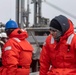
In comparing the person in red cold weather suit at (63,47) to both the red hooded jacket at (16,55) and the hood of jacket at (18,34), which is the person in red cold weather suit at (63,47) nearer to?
the red hooded jacket at (16,55)

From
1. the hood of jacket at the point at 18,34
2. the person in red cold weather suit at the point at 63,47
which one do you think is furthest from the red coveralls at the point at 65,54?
the hood of jacket at the point at 18,34

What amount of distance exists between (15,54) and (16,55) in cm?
3

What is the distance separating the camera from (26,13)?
50.5 feet

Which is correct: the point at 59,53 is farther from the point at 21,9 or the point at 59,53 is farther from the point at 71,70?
the point at 21,9

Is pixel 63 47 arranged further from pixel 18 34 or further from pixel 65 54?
pixel 18 34

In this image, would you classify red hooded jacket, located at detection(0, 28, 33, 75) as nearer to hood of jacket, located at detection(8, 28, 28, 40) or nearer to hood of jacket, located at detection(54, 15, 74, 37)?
hood of jacket, located at detection(8, 28, 28, 40)

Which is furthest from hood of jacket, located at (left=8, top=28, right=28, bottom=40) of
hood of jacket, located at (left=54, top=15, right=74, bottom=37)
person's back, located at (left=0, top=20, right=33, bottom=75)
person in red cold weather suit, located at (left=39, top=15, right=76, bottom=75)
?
hood of jacket, located at (left=54, top=15, right=74, bottom=37)

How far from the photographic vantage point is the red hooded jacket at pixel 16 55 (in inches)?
223

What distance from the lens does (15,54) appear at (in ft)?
18.6

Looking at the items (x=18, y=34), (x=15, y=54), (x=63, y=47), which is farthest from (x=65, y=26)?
(x=18, y=34)

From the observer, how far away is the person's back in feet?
18.6

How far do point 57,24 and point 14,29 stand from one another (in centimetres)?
153

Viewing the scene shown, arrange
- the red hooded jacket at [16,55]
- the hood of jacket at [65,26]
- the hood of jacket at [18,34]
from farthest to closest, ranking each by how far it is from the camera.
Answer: the hood of jacket at [18,34]
the red hooded jacket at [16,55]
the hood of jacket at [65,26]

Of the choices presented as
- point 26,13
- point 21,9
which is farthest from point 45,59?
point 26,13
